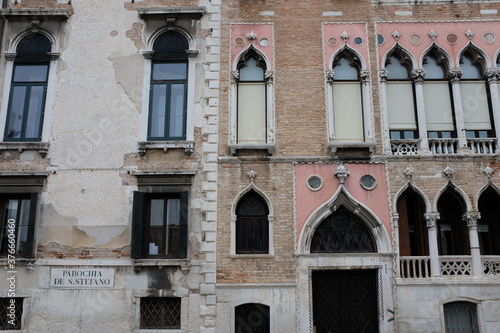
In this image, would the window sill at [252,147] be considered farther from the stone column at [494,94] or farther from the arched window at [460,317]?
the stone column at [494,94]

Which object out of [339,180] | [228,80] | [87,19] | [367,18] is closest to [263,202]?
[339,180]

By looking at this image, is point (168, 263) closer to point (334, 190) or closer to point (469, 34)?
point (334, 190)

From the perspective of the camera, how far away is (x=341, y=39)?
15.0 meters

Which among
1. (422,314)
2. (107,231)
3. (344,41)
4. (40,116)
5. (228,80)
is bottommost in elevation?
(422,314)

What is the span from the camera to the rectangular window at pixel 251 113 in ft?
48.1

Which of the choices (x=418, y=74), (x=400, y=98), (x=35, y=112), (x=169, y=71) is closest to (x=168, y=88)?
(x=169, y=71)

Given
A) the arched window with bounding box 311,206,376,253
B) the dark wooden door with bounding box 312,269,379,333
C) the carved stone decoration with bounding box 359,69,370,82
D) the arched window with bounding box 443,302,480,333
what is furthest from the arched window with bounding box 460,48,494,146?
the dark wooden door with bounding box 312,269,379,333

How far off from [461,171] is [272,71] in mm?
5811

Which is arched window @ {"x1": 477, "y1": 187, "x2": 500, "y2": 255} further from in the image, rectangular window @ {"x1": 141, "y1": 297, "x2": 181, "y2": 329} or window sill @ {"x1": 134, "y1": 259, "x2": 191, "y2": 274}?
rectangular window @ {"x1": 141, "y1": 297, "x2": 181, "y2": 329}

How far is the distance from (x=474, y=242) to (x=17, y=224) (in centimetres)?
1210

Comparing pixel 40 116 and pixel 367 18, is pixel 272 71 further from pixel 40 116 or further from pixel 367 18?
pixel 40 116

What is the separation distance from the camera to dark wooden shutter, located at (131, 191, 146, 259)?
1350cm

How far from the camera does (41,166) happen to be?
14.4 meters

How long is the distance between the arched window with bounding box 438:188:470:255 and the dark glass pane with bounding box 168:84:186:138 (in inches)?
293
